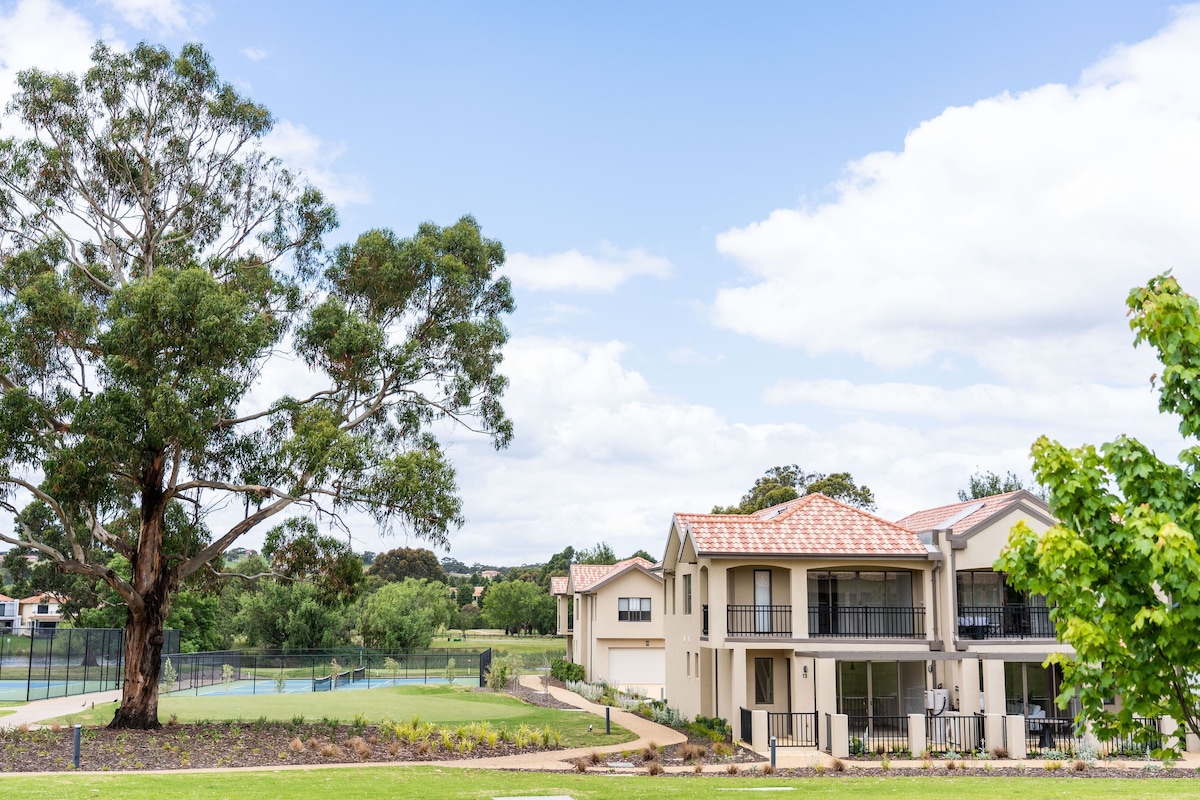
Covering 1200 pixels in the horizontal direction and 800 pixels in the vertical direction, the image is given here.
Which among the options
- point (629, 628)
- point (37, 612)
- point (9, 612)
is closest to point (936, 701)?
point (629, 628)

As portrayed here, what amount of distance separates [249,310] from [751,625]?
54.3ft

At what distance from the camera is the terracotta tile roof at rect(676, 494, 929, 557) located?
2883 cm

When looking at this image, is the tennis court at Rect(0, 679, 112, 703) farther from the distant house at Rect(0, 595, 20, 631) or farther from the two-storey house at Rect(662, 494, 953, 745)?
the distant house at Rect(0, 595, 20, 631)

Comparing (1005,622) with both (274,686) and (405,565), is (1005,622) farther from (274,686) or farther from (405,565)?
(405,565)

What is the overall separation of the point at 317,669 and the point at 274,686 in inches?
168

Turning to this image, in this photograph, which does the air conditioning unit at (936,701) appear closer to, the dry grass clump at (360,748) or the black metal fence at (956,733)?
the black metal fence at (956,733)

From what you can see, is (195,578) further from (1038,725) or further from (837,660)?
(1038,725)

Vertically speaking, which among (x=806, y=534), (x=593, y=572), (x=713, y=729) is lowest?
(x=713, y=729)

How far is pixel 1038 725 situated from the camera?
91.0ft

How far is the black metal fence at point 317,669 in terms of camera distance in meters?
48.3

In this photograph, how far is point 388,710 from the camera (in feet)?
121

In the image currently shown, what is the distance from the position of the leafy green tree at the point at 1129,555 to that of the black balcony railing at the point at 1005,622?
817 inches

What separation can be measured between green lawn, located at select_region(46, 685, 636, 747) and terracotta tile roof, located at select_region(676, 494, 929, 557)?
246 inches

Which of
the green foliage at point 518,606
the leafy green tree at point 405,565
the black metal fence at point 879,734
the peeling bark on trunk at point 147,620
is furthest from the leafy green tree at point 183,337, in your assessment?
the leafy green tree at point 405,565
